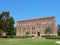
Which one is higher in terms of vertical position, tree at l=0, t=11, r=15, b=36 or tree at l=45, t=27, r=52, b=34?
tree at l=0, t=11, r=15, b=36

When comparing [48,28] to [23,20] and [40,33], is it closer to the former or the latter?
[40,33]

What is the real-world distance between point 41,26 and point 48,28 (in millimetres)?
10530

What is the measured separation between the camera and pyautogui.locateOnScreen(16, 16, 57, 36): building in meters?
86.1

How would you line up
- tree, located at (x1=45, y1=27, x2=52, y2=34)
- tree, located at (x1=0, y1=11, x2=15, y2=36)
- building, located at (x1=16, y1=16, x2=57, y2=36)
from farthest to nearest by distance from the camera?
building, located at (x1=16, y1=16, x2=57, y2=36), tree, located at (x1=45, y1=27, x2=52, y2=34), tree, located at (x1=0, y1=11, x2=15, y2=36)

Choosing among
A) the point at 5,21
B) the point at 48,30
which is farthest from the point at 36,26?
the point at 5,21

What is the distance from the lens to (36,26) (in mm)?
92688

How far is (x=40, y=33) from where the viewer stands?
9038 cm

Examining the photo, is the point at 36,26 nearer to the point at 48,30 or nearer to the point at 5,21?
the point at 48,30

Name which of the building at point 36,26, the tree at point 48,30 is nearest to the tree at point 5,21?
the tree at point 48,30

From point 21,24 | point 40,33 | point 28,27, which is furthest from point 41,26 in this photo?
point 21,24

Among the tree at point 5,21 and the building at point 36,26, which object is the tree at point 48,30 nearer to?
the building at point 36,26

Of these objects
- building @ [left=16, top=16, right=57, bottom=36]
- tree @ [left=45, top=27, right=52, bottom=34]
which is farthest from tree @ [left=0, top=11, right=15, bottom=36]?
building @ [left=16, top=16, right=57, bottom=36]

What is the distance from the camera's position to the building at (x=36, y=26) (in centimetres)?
8606

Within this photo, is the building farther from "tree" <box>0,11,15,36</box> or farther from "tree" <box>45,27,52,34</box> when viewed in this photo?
"tree" <box>0,11,15,36</box>
